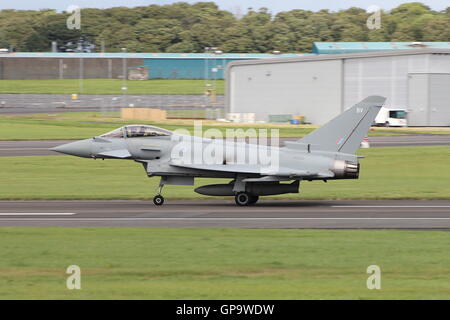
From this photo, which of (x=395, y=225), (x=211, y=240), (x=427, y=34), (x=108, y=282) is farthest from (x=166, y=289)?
(x=427, y=34)

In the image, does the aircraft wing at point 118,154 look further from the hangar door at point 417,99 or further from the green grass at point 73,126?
the hangar door at point 417,99

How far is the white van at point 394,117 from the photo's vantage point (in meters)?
68.0

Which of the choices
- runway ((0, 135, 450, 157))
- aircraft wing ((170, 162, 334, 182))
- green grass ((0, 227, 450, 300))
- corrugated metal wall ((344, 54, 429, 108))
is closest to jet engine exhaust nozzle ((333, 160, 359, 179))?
aircraft wing ((170, 162, 334, 182))

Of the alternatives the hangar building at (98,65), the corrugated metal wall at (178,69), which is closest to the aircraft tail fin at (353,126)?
the hangar building at (98,65)

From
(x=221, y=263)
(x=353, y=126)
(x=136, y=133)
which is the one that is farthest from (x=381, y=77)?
(x=221, y=263)

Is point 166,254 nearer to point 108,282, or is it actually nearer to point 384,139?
point 108,282

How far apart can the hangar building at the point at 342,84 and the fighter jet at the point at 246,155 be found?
43089 mm

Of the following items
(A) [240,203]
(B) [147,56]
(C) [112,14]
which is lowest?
(A) [240,203]

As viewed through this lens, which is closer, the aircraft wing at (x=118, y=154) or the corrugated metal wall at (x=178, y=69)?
the aircraft wing at (x=118, y=154)

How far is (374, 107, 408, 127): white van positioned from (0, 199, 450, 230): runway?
41.6 metres

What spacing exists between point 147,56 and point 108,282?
407 feet

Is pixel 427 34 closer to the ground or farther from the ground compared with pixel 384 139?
farther from the ground

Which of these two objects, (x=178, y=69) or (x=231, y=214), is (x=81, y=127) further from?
(x=178, y=69)

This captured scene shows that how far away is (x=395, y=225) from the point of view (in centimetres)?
2144
